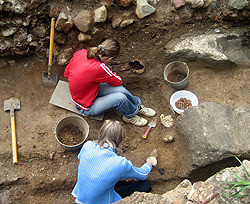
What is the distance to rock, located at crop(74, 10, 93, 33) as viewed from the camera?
10.5 ft

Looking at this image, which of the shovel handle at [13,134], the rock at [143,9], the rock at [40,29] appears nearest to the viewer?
the shovel handle at [13,134]

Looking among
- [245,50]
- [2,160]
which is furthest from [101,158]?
[245,50]

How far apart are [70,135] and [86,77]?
0.95m

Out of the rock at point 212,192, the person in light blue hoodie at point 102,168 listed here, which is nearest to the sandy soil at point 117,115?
the person in light blue hoodie at point 102,168

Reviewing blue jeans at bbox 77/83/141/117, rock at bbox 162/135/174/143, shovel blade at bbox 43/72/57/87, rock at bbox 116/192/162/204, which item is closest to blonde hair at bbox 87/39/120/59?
blue jeans at bbox 77/83/141/117

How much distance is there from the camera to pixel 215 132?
8.98 feet

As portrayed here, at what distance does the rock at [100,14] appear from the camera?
125 inches

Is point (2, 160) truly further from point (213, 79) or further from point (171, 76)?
point (213, 79)

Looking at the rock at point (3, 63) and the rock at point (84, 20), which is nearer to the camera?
the rock at point (84, 20)

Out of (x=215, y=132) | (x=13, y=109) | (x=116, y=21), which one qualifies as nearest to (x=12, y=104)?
(x=13, y=109)

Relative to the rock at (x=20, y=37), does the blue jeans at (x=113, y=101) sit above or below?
below

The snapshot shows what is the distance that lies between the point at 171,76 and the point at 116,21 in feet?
Answer: 3.86

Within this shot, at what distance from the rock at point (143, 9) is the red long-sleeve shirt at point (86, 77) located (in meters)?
1.01

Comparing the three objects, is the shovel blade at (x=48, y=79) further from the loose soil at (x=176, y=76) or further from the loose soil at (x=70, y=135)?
the loose soil at (x=176, y=76)
